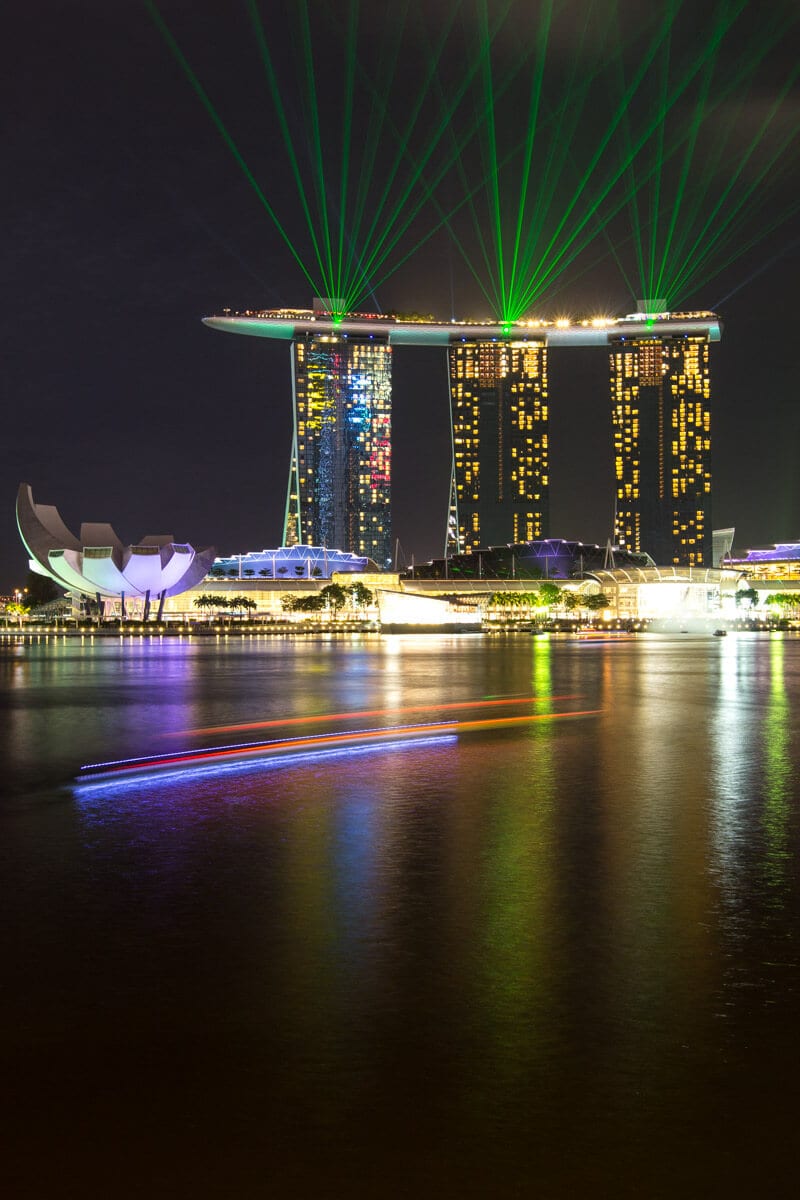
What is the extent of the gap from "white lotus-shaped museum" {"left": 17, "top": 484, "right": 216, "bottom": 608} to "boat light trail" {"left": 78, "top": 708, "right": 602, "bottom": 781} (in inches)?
3318

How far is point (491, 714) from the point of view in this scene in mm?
18578

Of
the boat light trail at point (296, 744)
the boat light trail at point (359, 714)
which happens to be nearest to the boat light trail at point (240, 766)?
the boat light trail at point (296, 744)

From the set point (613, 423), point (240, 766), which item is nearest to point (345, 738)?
point (240, 766)

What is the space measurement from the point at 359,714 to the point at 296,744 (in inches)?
148

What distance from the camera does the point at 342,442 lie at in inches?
6437

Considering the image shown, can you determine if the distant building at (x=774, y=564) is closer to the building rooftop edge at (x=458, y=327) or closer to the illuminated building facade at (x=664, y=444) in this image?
the illuminated building facade at (x=664, y=444)

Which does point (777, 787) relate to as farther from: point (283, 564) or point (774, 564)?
point (774, 564)

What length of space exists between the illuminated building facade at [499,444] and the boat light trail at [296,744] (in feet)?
532

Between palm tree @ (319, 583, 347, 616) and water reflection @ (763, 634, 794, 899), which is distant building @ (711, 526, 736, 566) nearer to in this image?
palm tree @ (319, 583, 347, 616)

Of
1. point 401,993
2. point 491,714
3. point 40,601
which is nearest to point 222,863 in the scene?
point 401,993

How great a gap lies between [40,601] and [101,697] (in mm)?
120909

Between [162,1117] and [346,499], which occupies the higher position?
[346,499]

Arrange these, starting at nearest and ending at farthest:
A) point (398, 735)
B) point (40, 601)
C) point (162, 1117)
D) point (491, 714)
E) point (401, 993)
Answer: point (162, 1117), point (401, 993), point (398, 735), point (491, 714), point (40, 601)

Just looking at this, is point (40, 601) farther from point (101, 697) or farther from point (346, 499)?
point (101, 697)
